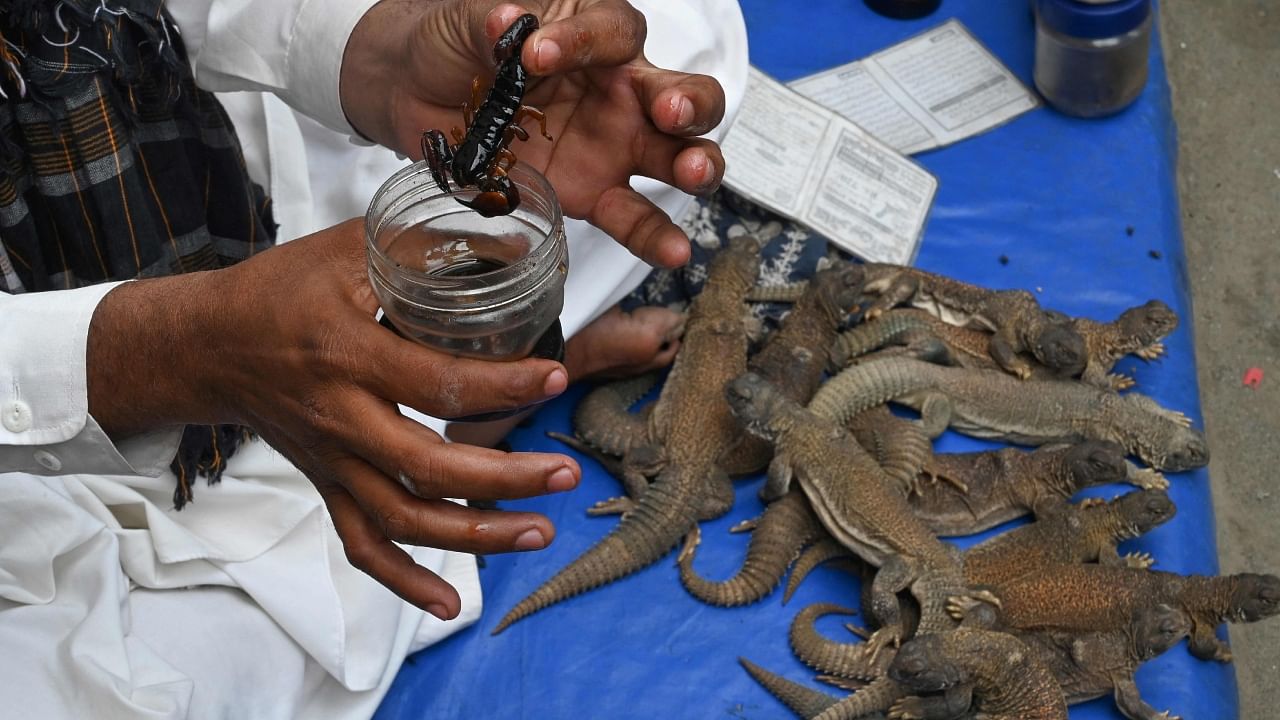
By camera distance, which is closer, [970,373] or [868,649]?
[868,649]

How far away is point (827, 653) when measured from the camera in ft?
8.00

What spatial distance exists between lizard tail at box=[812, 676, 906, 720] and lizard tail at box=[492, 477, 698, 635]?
51cm

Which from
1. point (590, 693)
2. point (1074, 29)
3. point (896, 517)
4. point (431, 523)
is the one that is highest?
point (431, 523)

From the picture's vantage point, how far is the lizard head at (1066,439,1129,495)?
2570mm

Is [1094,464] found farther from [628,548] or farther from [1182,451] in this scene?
[628,548]

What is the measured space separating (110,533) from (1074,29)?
9.15 feet

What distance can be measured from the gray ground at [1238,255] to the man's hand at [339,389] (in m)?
2.39

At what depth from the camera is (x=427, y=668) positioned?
2.52 metres

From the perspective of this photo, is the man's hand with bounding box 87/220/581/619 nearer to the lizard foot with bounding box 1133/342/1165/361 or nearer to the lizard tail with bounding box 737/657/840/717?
the lizard tail with bounding box 737/657/840/717

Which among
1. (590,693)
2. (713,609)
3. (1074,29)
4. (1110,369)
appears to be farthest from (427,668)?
(1074,29)

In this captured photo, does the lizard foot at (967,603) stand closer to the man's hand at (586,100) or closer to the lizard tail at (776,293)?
the lizard tail at (776,293)

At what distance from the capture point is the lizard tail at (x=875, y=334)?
9.76ft

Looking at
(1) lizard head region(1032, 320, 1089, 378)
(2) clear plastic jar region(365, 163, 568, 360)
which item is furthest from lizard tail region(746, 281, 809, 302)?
(2) clear plastic jar region(365, 163, 568, 360)

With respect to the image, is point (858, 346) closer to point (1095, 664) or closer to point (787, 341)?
point (787, 341)
